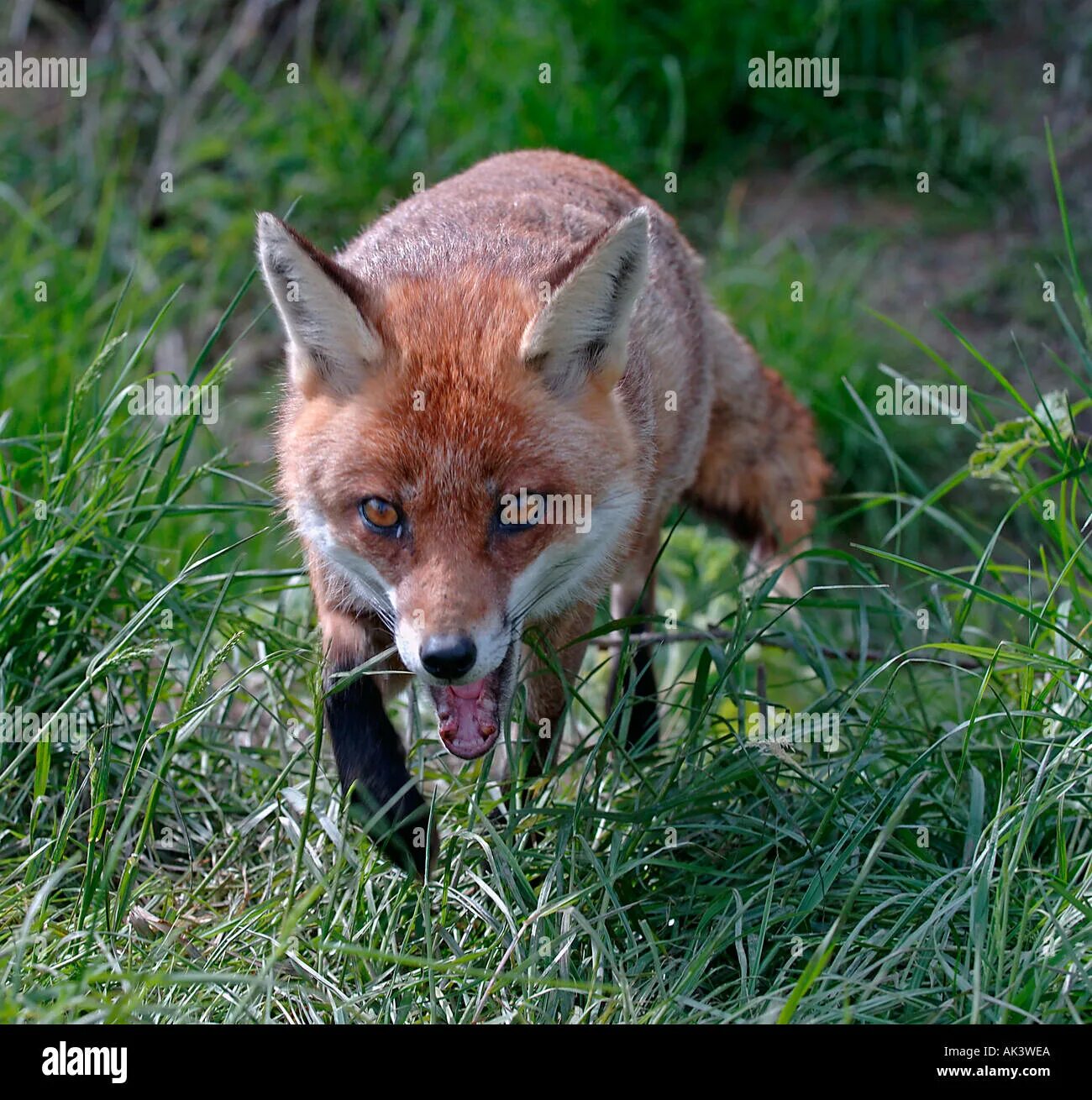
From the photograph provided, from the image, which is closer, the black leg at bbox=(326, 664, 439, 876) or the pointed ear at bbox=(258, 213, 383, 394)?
the pointed ear at bbox=(258, 213, 383, 394)

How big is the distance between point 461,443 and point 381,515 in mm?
282

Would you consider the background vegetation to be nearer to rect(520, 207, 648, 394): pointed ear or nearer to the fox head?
the fox head

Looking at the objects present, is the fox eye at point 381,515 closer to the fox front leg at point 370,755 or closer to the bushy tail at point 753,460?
the fox front leg at point 370,755

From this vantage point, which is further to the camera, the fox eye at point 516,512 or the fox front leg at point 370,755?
the fox front leg at point 370,755

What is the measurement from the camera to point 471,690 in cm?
349

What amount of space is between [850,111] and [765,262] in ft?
4.12

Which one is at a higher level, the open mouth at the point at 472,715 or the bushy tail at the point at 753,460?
the bushy tail at the point at 753,460

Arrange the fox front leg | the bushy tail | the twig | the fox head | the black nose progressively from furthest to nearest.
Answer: the bushy tail, the twig, the fox front leg, the fox head, the black nose

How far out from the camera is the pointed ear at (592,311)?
11.2ft

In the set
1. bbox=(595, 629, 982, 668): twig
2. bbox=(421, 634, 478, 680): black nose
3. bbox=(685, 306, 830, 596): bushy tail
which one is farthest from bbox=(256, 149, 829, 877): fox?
bbox=(685, 306, 830, 596): bushy tail

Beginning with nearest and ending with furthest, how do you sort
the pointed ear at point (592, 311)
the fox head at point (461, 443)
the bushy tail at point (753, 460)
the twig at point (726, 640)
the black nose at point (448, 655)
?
the black nose at point (448, 655)
the fox head at point (461, 443)
the pointed ear at point (592, 311)
the twig at point (726, 640)
the bushy tail at point (753, 460)

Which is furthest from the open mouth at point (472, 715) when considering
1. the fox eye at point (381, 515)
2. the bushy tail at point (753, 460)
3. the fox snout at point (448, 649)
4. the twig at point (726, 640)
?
the bushy tail at point (753, 460)

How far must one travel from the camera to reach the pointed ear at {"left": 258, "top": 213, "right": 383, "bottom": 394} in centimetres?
340

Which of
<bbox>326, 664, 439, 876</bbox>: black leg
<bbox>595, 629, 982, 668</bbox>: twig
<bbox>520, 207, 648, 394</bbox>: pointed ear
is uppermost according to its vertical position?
<bbox>520, 207, 648, 394</bbox>: pointed ear
